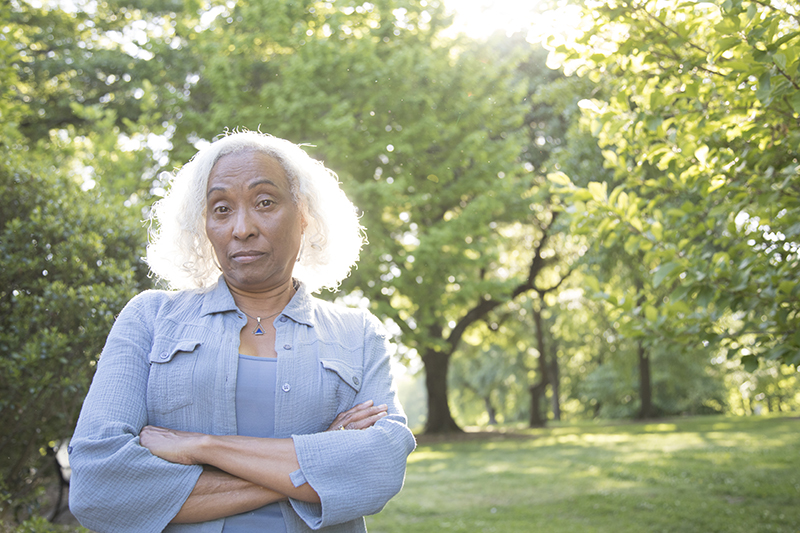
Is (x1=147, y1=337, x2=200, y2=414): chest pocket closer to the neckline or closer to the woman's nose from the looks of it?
the neckline

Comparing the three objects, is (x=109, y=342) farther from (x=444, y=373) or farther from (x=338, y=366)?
(x=444, y=373)

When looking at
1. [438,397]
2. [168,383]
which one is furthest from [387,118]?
[438,397]

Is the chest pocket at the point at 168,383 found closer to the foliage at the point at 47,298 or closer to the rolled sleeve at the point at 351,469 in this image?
the rolled sleeve at the point at 351,469

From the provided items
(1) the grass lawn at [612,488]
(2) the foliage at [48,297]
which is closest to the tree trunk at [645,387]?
(1) the grass lawn at [612,488]

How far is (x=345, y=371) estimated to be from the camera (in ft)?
7.35

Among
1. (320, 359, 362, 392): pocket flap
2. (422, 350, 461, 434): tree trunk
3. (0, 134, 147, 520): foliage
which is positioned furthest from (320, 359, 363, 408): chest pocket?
(422, 350, 461, 434): tree trunk

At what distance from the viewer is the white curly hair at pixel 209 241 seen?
2385mm

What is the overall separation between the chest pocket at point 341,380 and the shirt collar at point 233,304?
0.18 m

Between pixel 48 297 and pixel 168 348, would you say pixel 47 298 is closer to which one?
pixel 48 297

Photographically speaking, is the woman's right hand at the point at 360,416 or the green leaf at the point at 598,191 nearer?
the woman's right hand at the point at 360,416

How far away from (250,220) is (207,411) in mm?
658

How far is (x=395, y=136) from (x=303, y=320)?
9902mm

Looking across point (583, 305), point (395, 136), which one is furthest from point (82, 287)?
point (583, 305)

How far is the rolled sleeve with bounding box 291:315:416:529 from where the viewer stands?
1.92 meters
